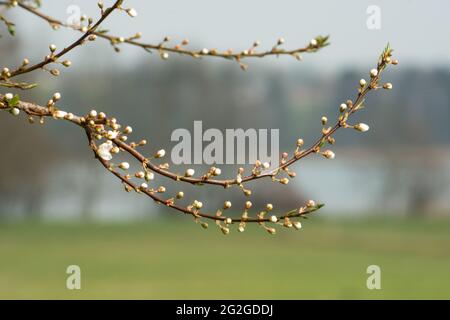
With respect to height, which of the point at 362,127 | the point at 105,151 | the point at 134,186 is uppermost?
the point at 362,127

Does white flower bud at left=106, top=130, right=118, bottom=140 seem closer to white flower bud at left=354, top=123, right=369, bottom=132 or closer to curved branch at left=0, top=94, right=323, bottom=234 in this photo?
curved branch at left=0, top=94, right=323, bottom=234

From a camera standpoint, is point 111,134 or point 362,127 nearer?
point 111,134

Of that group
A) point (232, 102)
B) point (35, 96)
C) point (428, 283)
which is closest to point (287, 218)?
point (428, 283)

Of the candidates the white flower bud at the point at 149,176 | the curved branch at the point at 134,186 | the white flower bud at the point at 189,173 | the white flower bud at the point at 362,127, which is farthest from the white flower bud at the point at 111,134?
the white flower bud at the point at 362,127

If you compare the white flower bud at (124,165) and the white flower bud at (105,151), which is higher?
the white flower bud at (105,151)

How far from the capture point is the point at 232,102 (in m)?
31.7

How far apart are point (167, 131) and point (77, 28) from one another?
2886 centimetres

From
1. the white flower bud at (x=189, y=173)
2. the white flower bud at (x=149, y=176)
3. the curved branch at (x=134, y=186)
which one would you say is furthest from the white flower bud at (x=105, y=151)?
the white flower bud at (x=189, y=173)

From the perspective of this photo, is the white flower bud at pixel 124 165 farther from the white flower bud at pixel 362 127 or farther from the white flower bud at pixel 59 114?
the white flower bud at pixel 362 127

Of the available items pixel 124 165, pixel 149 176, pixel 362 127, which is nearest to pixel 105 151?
pixel 124 165

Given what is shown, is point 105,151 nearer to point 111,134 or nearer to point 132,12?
point 111,134

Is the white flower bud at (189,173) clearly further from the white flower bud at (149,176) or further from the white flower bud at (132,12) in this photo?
the white flower bud at (132,12)

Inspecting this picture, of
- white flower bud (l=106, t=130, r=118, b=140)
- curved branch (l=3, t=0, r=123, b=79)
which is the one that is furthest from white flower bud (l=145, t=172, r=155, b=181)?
curved branch (l=3, t=0, r=123, b=79)

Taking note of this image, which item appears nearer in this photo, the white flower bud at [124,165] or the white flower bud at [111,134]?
the white flower bud at [111,134]
